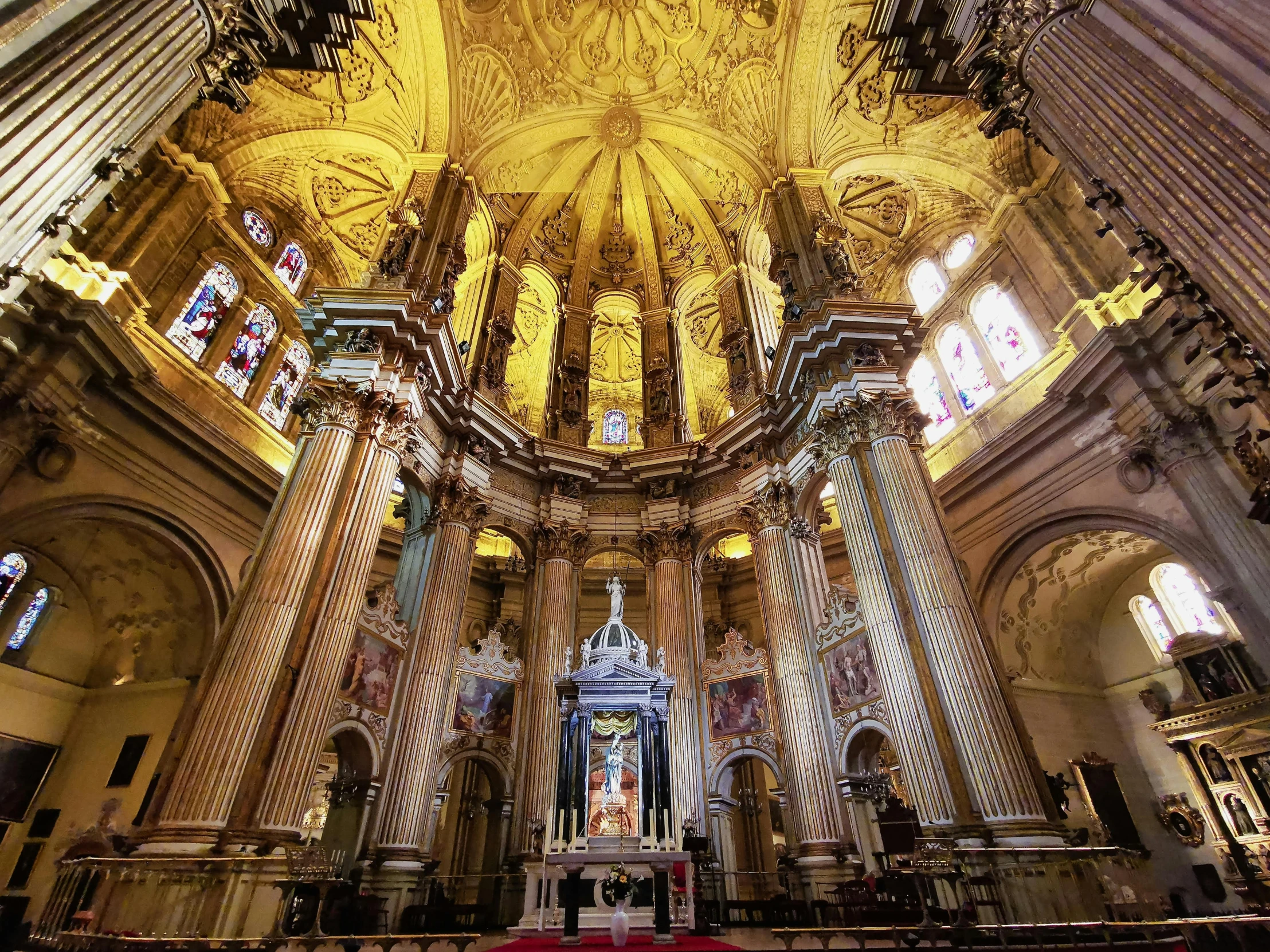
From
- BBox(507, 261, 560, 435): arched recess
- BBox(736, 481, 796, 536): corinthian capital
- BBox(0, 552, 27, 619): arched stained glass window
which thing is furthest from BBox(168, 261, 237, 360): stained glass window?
BBox(736, 481, 796, 536): corinthian capital

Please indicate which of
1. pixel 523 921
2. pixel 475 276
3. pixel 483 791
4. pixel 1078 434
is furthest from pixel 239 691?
pixel 1078 434

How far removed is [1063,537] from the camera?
14.2 meters

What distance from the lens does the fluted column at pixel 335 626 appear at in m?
8.88

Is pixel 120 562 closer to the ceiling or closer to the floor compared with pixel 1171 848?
closer to the ceiling

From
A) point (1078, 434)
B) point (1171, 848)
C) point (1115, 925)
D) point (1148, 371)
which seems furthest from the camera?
point (1171, 848)

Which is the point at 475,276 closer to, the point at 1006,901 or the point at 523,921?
the point at 523,921

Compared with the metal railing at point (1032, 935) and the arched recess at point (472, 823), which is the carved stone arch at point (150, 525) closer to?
the arched recess at point (472, 823)

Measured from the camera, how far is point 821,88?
1819 centimetres

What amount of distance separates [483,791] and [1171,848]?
17.6m

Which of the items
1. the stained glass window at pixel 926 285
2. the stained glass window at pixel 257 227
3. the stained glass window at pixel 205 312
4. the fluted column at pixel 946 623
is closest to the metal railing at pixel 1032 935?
the fluted column at pixel 946 623

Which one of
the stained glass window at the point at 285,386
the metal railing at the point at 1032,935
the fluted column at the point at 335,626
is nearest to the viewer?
the metal railing at the point at 1032,935

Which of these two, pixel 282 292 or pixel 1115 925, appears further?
pixel 282 292

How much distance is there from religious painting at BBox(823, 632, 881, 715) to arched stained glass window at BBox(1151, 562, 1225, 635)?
886 cm

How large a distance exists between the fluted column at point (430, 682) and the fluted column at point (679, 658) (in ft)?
15.8
